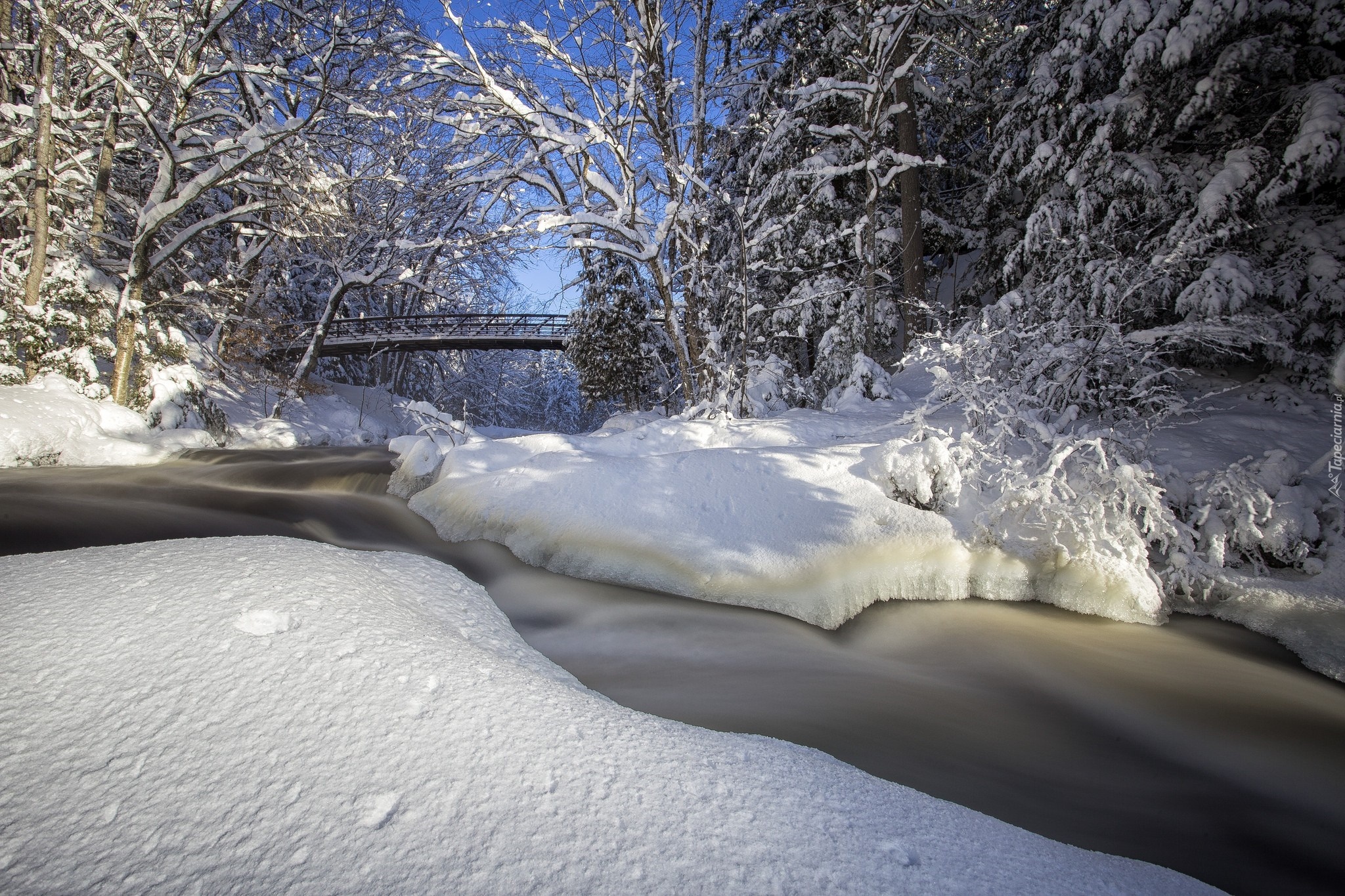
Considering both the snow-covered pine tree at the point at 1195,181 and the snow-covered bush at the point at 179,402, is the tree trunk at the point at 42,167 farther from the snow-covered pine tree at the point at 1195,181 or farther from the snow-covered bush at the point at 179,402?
the snow-covered pine tree at the point at 1195,181

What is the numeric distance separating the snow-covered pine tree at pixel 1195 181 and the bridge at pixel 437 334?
50.7 feet

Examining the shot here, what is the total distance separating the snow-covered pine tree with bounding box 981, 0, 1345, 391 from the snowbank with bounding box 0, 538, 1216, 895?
5.16 metres

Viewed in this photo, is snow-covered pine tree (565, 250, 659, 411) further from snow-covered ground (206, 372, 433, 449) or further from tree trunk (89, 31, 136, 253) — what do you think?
tree trunk (89, 31, 136, 253)

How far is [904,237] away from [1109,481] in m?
7.85

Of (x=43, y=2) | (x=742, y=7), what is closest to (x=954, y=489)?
(x=742, y=7)

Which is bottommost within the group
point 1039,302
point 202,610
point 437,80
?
point 202,610

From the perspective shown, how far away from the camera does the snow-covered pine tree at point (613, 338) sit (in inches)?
669

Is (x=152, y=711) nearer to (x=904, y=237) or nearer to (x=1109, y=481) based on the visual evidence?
(x=1109, y=481)

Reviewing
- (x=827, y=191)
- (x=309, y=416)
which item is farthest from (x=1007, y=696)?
(x=309, y=416)

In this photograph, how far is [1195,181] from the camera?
7.41m

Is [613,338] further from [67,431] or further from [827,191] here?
[67,431]

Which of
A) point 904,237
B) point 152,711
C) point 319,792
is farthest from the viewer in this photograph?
point 904,237

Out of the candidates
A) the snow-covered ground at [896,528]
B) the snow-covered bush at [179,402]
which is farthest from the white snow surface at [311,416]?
the snow-covered ground at [896,528]

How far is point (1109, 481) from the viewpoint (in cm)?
404
